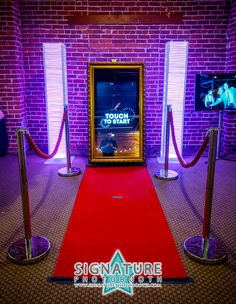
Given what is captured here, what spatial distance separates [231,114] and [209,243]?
327 centimetres

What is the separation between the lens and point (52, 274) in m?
1.98

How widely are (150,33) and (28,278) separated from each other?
14.3ft

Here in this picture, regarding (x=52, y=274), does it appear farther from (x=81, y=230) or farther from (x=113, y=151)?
(x=113, y=151)

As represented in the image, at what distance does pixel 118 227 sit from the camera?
2617mm

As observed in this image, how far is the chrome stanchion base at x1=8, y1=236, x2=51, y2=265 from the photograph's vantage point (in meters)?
2.11

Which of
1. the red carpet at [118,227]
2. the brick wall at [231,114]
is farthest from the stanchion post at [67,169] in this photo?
the brick wall at [231,114]

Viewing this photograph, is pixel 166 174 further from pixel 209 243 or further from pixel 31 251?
pixel 31 251

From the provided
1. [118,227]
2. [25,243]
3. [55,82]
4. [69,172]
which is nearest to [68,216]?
[118,227]

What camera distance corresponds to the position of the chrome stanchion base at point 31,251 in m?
2.11

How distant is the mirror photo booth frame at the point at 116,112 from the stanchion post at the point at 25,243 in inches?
86.3

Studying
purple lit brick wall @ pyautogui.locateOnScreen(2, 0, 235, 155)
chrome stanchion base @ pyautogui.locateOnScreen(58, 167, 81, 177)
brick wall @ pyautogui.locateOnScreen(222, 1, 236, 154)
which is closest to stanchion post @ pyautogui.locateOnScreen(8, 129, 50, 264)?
chrome stanchion base @ pyautogui.locateOnScreen(58, 167, 81, 177)

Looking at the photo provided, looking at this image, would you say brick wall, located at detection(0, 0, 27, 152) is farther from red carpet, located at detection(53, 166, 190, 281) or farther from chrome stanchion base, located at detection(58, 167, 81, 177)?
red carpet, located at detection(53, 166, 190, 281)

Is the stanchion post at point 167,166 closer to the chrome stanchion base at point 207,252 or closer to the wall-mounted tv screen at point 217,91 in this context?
the wall-mounted tv screen at point 217,91

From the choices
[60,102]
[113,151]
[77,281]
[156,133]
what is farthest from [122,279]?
[156,133]
